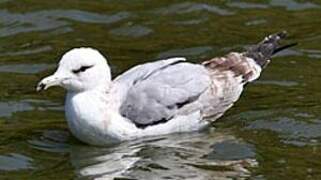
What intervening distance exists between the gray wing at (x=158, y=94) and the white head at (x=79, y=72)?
22cm

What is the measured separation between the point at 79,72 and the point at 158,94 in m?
0.60

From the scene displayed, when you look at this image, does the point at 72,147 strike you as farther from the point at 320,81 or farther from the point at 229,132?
the point at 320,81

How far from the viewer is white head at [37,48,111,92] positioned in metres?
9.38

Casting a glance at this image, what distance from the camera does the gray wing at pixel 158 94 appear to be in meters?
9.48

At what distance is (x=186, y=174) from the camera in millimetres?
8977

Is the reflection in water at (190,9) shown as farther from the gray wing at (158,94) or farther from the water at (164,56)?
the gray wing at (158,94)

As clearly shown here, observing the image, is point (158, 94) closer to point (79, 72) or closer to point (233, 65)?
point (79, 72)

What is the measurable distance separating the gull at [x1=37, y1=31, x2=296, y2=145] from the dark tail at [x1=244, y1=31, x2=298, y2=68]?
83 centimetres

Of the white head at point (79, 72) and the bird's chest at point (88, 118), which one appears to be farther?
the bird's chest at point (88, 118)

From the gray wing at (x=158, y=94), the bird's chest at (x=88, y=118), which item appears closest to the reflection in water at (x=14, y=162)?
the bird's chest at (x=88, y=118)

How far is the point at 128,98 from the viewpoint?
9.52 metres

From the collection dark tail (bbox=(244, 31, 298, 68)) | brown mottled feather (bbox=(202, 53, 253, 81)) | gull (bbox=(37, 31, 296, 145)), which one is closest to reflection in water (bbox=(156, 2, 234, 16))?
dark tail (bbox=(244, 31, 298, 68))

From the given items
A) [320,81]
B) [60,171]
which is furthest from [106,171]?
[320,81]

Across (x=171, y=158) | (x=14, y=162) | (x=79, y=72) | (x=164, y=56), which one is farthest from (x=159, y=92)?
(x=164, y=56)
